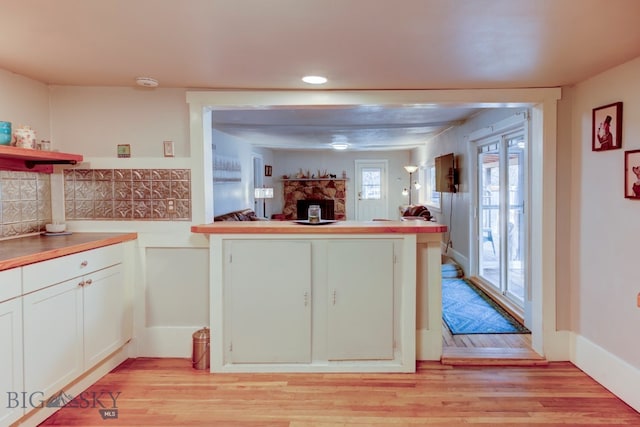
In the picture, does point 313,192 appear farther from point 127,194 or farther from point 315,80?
point 315,80

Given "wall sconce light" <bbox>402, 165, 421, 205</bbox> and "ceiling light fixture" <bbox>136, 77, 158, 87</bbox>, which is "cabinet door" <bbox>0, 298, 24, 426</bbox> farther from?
"wall sconce light" <bbox>402, 165, 421, 205</bbox>

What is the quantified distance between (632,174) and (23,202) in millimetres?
3976

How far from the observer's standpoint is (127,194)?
3.19 m

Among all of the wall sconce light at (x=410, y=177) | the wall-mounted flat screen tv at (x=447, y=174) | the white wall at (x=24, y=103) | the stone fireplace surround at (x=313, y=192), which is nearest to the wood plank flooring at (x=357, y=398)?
the white wall at (x=24, y=103)

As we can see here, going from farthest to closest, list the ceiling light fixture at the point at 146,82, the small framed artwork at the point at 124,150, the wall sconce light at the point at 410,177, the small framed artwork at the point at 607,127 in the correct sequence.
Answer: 1. the wall sconce light at the point at 410,177
2. the small framed artwork at the point at 124,150
3. the ceiling light fixture at the point at 146,82
4. the small framed artwork at the point at 607,127

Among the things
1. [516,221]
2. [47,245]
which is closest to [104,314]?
[47,245]

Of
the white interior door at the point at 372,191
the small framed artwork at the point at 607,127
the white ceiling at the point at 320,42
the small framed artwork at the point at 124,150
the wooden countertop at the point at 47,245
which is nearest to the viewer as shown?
the white ceiling at the point at 320,42

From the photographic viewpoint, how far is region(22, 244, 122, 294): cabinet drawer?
215 cm

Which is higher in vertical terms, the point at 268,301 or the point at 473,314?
the point at 268,301

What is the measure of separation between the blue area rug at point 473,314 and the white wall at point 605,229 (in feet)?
2.61

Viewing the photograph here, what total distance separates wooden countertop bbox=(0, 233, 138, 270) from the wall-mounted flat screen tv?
4.40 m

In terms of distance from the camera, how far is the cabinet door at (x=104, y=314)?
2623 mm

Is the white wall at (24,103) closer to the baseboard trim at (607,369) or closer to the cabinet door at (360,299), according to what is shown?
the cabinet door at (360,299)

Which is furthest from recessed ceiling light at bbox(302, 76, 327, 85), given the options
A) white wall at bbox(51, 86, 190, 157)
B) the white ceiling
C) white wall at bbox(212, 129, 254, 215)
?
white wall at bbox(212, 129, 254, 215)
